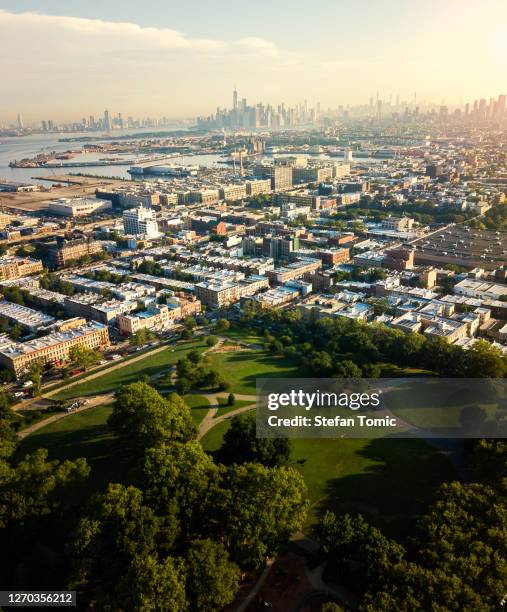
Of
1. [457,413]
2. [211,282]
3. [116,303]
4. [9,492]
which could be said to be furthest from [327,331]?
[9,492]

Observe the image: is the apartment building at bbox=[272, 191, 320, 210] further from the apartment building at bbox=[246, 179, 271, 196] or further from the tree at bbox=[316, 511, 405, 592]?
the tree at bbox=[316, 511, 405, 592]

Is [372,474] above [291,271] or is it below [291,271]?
below

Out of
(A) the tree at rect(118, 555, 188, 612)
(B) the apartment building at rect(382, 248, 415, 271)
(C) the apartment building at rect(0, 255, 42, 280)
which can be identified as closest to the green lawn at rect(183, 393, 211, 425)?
(A) the tree at rect(118, 555, 188, 612)

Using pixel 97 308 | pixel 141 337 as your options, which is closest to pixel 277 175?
pixel 97 308

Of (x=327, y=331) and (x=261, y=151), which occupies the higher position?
(x=261, y=151)

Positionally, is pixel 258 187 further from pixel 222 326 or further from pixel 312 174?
pixel 222 326

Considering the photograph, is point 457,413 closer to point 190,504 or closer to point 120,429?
point 190,504
